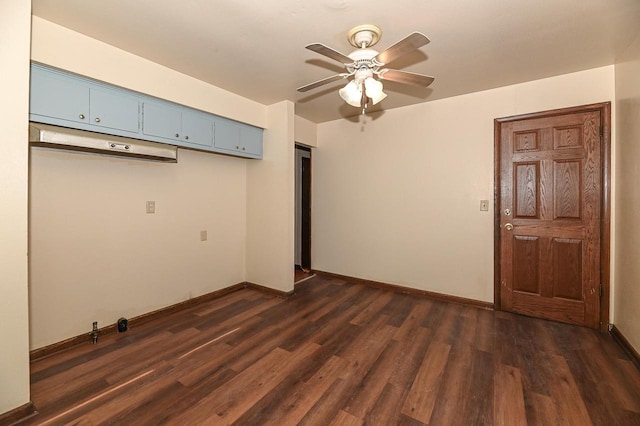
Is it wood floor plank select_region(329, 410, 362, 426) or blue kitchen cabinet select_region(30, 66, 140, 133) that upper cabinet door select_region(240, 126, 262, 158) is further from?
wood floor plank select_region(329, 410, 362, 426)

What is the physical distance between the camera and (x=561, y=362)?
7.12 ft

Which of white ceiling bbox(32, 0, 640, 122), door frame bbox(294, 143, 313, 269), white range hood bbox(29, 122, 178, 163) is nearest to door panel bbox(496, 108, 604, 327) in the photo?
white ceiling bbox(32, 0, 640, 122)

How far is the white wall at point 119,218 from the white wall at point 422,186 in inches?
59.5

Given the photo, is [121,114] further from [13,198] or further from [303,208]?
[303,208]

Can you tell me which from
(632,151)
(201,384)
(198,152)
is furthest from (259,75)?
(632,151)

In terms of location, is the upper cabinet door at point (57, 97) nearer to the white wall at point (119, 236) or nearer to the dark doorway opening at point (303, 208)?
the white wall at point (119, 236)

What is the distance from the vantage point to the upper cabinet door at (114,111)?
2223 mm

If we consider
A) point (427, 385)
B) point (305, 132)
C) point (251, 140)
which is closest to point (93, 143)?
point (251, 140)

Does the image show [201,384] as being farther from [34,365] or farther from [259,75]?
[259,75]

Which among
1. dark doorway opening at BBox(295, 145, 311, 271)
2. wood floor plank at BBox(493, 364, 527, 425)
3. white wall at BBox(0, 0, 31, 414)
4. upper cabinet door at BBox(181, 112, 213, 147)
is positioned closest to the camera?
white wall at BBox(0, 0, 31, 414)

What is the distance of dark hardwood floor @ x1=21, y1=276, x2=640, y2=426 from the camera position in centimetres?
165

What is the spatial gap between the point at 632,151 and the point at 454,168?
146cm

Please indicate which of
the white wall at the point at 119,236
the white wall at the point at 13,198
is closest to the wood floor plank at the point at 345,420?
the white wall at the point at 13,198

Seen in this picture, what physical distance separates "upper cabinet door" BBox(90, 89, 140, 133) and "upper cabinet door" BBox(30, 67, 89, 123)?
0.19 feet
